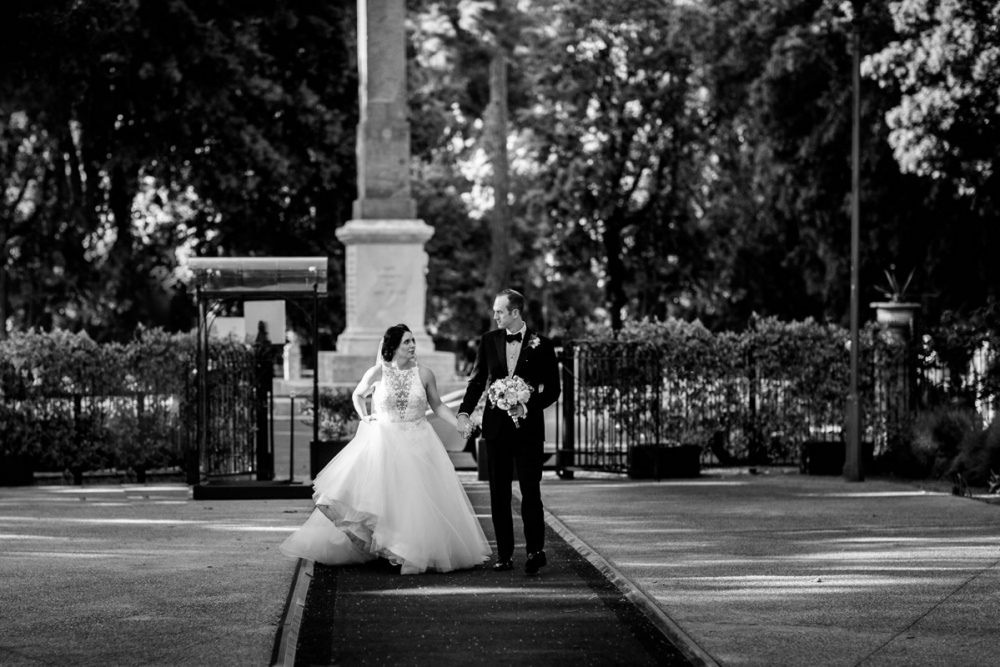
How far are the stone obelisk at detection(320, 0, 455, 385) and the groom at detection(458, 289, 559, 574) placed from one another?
44.8ft

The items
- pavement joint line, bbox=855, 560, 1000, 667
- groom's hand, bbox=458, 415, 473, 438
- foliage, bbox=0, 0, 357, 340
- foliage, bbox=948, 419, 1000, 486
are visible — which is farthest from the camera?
foliage, bbox=0, 0, 357, 340

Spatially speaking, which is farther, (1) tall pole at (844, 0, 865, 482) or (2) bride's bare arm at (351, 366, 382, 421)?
(1) tall pole at (844, 0, 865, 482)

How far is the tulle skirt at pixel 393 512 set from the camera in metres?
13.1

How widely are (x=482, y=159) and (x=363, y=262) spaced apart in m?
35.1

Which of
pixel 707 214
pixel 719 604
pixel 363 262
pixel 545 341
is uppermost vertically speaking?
pixel 707 214

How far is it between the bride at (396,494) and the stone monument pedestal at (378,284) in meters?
12.7

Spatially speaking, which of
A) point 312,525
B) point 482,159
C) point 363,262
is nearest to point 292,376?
point 482,159

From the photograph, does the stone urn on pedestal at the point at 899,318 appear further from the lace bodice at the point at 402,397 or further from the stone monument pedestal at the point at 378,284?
the lace bodice at the point at 402,397

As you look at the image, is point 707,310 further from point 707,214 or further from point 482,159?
point 482,159

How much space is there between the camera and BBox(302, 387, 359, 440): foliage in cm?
2262

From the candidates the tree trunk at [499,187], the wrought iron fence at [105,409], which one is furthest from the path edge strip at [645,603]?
the tree trunk at [499,187]

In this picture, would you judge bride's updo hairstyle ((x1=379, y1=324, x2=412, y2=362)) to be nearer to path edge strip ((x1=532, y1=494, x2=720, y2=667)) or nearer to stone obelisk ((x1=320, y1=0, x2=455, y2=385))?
path edge strip ((x1=532, y1=494, x2=720, y2=667))

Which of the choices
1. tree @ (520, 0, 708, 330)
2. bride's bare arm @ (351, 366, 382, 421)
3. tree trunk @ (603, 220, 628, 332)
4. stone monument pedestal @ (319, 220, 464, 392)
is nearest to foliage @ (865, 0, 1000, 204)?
stone monument pedestal @ (319, 220, 464, 392)

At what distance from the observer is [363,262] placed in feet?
88.7
